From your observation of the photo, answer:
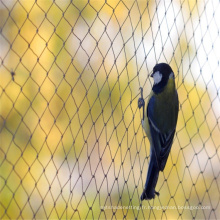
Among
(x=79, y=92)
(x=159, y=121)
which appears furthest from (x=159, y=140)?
(x=79, y=92)

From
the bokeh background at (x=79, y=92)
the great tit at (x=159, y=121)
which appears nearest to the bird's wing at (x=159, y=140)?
the great tit at (x=159, y=121)

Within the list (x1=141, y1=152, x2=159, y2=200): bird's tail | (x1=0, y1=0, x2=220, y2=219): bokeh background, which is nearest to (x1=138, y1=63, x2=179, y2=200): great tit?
(x1=141, y1=152, x2=159, y2=200): bird's tail

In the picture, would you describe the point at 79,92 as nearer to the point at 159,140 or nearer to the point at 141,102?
the point at 141,102

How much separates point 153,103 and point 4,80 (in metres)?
0.98

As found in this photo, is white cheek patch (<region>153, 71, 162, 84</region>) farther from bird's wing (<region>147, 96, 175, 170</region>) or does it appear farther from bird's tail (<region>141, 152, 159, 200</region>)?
bird's tail (<region>141, 152, 159, 200</region>)

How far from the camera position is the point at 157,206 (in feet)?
8.75

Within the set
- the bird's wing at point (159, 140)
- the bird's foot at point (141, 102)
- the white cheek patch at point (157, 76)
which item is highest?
the white cheek patch at point (157, 76)

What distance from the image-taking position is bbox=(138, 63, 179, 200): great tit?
1716 mm

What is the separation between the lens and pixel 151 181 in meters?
1.70

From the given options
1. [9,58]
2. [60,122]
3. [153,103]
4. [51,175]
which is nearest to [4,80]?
[9,58]

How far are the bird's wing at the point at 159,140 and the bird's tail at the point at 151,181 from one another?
0.02 metres

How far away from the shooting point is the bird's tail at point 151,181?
169 centimetres

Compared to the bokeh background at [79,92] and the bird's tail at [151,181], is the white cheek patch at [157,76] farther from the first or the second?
the bokeh background at [79,92]

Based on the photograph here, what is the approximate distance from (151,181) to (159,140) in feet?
0.49
